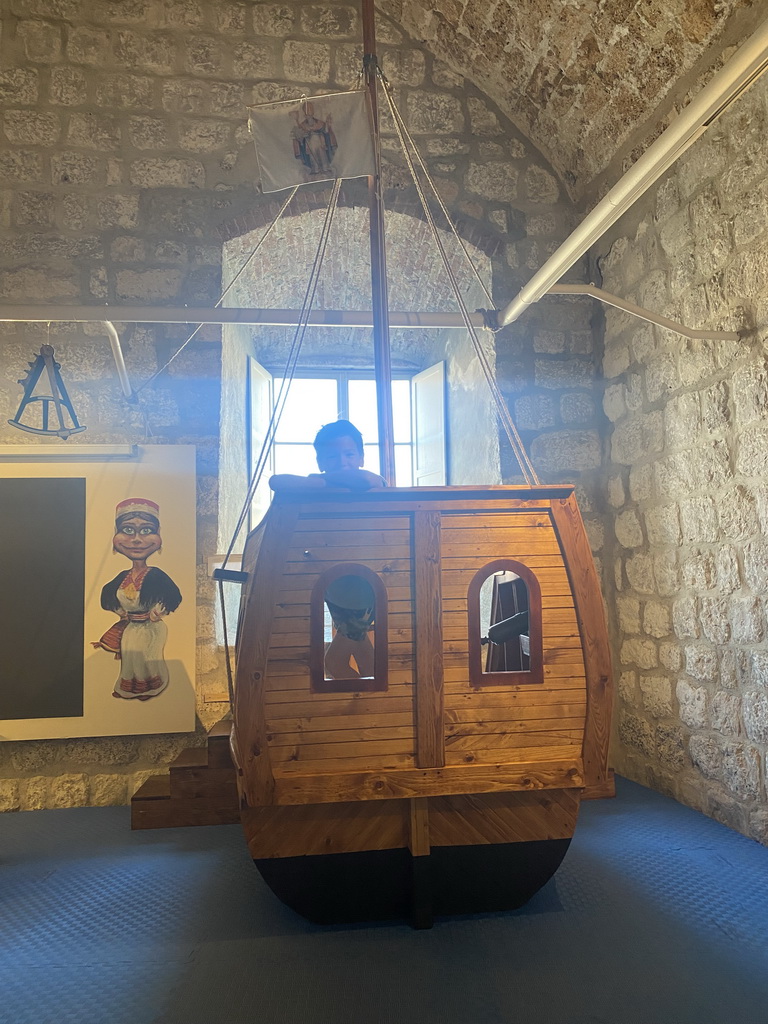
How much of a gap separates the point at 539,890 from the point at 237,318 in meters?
2.41

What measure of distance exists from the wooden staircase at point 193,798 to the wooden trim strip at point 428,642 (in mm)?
1427

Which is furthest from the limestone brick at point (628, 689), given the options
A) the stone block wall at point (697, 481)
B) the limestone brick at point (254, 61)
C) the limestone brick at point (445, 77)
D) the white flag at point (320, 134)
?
the limestone brick at point (254, 61)

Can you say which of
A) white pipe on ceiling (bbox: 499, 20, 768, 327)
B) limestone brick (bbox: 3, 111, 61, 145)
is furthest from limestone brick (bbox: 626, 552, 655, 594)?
limestone brick (bbox: 3, 111, 61, 145)

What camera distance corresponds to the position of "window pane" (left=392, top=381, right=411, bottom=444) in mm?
5355

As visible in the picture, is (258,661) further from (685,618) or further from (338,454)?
(685,618)

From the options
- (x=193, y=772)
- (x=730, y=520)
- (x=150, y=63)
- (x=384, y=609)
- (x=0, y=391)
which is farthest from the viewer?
(x=150, y=63)

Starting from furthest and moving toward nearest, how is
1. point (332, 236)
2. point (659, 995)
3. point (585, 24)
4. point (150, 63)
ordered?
point (332, 236), point (150, 63), point (585, 24), point (659, 995)

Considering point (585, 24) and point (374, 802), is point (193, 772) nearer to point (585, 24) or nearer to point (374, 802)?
point (374, 802)

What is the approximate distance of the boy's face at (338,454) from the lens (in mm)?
2285

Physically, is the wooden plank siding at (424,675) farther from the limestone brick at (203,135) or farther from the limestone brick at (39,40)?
the limestone brick at (39,40)

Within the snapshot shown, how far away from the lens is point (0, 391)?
3592 millimetres

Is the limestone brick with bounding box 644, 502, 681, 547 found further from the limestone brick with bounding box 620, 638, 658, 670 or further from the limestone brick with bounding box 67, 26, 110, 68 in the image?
the limestone brick with bounding box 67, 26, 110, 68

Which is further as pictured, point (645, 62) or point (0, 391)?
→ point (0, 391)

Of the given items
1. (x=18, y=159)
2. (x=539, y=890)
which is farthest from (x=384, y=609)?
(x=18, y=159)
